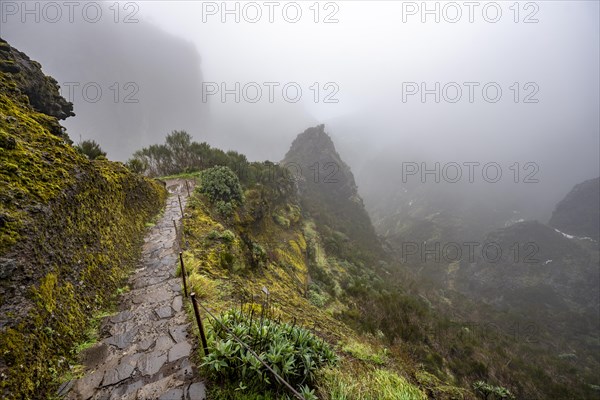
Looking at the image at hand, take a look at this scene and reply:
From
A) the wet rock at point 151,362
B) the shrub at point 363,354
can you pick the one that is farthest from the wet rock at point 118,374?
the shrub at point 363,354

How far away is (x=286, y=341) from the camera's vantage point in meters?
3.68

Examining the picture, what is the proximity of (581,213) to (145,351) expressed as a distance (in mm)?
119630

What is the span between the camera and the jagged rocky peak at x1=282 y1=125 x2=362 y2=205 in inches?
2613

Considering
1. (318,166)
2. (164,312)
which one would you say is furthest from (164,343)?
(318,166)

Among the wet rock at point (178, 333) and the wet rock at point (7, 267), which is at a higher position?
the wet rock at point (7, 267)

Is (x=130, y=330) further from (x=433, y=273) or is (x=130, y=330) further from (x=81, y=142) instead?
(x=433, y=273)

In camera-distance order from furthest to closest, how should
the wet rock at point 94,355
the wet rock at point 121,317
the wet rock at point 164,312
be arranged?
1. the wet rock at point 164,312
2. the wet rock at point 121,317
3. the wet rock at point 94,355

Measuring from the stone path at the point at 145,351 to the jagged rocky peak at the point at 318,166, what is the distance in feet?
168

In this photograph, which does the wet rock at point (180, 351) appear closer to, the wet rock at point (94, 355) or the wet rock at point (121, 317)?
the wet rock at point (94, 355)

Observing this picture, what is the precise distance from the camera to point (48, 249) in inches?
153

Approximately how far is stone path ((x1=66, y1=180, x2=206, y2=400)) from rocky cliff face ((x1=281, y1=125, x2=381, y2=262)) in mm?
32661

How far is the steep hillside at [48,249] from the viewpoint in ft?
9.75

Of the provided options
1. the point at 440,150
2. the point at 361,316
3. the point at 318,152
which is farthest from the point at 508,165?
the point at 361,316

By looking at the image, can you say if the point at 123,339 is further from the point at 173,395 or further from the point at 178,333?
the point at 173,395
